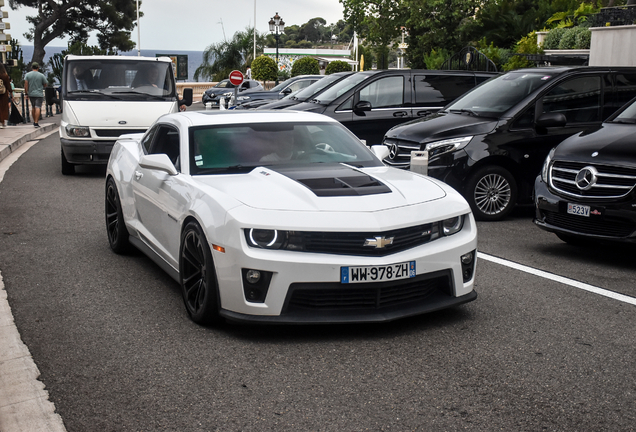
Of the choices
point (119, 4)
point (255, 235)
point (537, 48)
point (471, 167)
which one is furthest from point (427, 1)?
point (119, 4)

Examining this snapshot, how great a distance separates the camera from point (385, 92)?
13.6m

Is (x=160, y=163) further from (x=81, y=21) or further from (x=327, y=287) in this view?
(x=81, y=21)

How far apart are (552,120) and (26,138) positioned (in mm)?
15510

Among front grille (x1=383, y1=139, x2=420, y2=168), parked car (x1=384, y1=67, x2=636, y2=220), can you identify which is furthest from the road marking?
front grille (x1=383, y1=139, x2=420, y2=168)

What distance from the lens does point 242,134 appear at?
6.14 meters

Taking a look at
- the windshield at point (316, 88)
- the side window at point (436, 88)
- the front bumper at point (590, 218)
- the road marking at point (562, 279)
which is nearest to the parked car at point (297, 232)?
the road marking at point (562, 279)

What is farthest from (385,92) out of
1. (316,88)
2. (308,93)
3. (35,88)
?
(35,88)

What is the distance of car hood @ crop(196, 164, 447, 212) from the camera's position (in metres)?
4.89

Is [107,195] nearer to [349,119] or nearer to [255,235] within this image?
[255,235]

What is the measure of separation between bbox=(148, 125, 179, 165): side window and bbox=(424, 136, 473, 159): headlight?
3995 millimetres

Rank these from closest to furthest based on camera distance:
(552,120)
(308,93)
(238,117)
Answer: (238,117) → (552,120) → (308,93)

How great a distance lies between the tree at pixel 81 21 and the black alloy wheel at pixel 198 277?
61.7m

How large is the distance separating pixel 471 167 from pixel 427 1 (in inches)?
1107

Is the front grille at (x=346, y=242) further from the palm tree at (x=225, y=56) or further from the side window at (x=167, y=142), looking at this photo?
the palm tree at (x=225, y=56)
